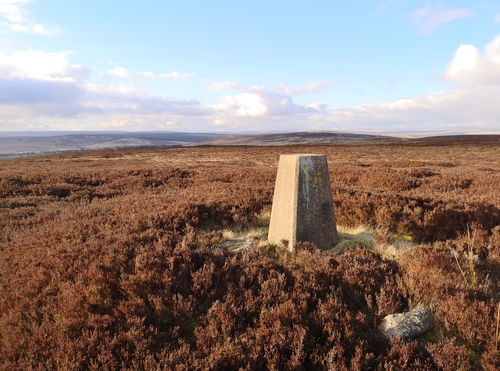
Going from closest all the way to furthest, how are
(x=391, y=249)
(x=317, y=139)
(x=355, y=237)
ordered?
1. (x=391, y=249)
2. (x=355, y=237)
3. (x=317, y=139)

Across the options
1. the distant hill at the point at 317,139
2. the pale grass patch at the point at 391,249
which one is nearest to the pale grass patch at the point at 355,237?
the pale grass patch at the point at 391,249

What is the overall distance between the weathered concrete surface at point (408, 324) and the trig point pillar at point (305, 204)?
93.9 inches

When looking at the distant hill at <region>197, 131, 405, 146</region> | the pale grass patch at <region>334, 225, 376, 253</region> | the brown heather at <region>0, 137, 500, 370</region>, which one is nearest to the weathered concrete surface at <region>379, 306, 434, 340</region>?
the brown heather at <region>0, 137, 500, 370</region>

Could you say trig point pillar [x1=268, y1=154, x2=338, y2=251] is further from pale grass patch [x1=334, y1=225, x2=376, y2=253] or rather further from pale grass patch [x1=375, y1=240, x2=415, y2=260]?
pale grass patch [x1=375, y1=240, x2=415, y2=260]

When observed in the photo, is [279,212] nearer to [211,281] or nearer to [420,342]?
[211,281]

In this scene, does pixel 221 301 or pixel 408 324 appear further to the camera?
pixel 221 301

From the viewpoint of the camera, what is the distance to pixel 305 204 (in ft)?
18.4

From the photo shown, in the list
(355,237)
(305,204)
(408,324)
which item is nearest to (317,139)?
(355,237)

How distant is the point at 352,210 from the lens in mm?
7734

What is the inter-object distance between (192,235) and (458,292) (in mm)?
4361

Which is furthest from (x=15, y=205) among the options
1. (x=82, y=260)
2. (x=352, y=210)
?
(x=352, y=210)

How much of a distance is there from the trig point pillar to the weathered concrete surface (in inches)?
93.9

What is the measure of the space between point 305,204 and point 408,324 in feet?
9.11

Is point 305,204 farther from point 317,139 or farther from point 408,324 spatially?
point 317,139
